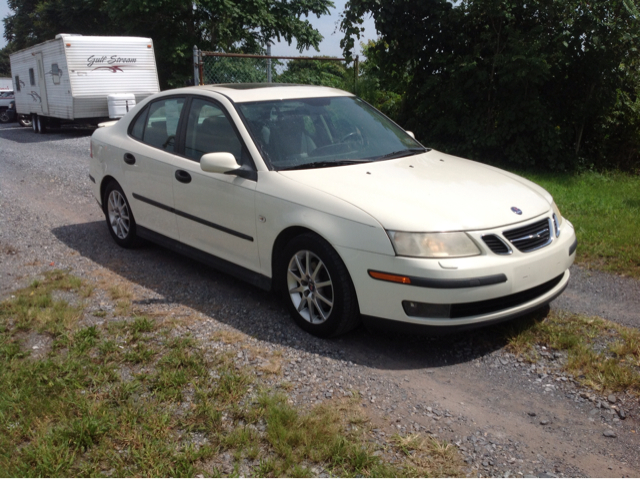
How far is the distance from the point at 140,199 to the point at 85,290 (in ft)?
3.50

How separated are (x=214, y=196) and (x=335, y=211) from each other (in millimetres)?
1257

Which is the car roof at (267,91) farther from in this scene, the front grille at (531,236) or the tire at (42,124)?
the tire at (42,124)

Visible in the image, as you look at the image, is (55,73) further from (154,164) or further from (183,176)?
(183,176)

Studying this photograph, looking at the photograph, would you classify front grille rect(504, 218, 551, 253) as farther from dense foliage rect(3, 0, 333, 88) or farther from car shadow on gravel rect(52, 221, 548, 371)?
dense foliage rect(3, 0, 333, 88)

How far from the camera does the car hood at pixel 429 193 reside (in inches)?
155

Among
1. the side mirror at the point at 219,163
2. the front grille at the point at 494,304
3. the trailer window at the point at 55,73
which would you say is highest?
the trailer window at the point at 55,73

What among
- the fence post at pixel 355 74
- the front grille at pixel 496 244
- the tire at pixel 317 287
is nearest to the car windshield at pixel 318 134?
the tire at pixel 317 287

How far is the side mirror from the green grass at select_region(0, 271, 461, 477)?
125 centimetres

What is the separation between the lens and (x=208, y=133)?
5180 mm

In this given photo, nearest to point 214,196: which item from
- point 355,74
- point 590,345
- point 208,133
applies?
point 208,133

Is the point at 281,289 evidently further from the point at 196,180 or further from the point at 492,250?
the point at 492,250

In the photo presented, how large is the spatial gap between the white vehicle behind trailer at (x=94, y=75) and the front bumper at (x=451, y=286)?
617 inches

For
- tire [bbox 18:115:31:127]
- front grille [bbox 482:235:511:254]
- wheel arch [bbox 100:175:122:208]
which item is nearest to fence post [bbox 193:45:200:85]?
wheel arch [bbox 100:175:122:208]

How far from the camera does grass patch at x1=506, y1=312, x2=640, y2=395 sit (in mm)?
3703
